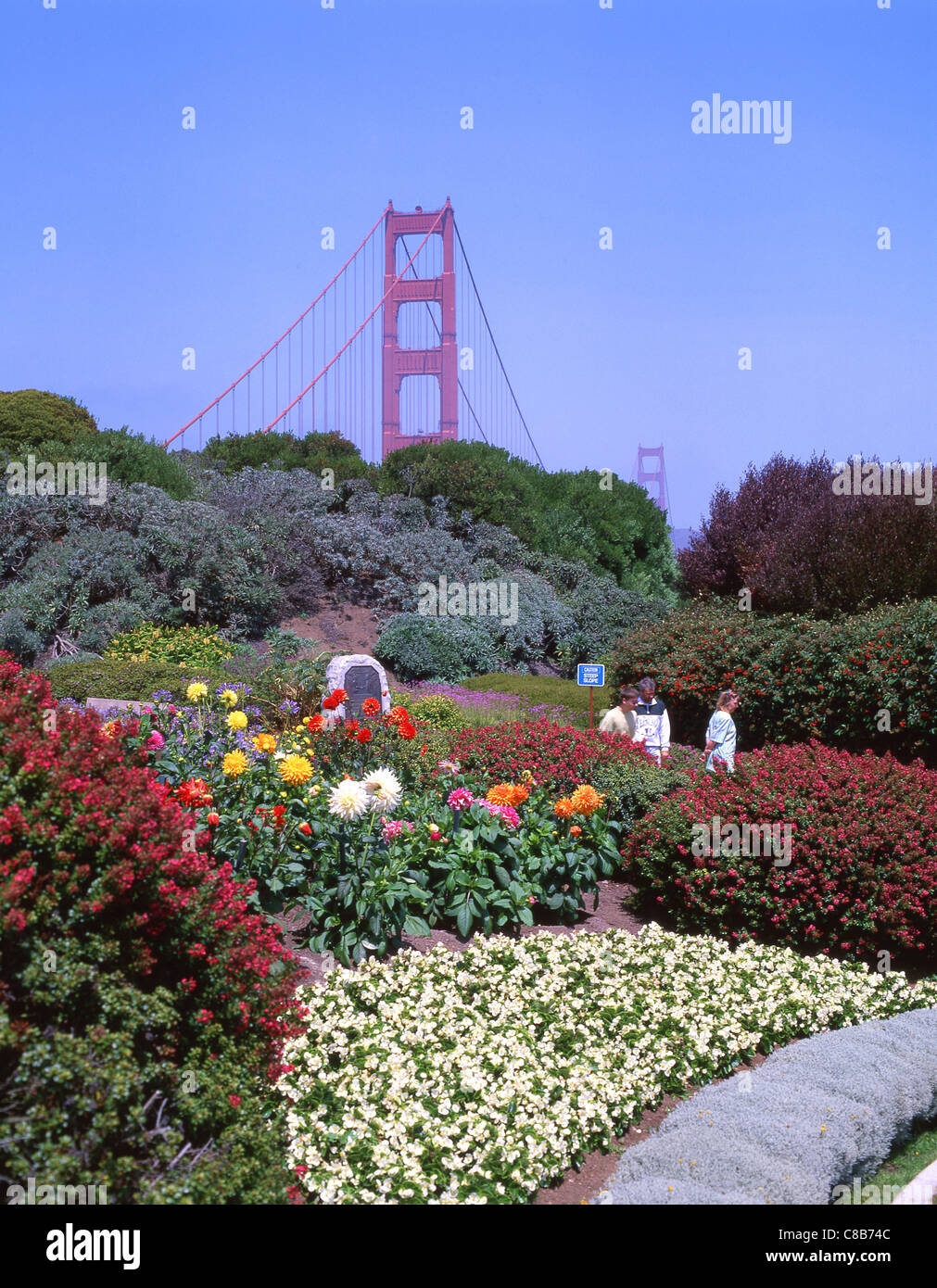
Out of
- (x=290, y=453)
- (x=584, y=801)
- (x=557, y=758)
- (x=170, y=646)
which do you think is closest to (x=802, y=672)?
(x=557, y=758)

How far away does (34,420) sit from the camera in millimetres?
22406

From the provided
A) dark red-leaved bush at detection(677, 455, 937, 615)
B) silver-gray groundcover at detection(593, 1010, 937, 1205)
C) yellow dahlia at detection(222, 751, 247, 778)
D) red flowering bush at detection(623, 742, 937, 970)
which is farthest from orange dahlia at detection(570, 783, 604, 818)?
dark red-leaved bush at detection(677, 455, 937, 615)

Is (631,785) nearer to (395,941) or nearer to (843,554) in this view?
(395,941)

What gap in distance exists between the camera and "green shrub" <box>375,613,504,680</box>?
1705cm

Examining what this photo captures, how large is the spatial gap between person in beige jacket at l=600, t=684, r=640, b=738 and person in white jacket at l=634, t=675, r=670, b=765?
50 millimetres

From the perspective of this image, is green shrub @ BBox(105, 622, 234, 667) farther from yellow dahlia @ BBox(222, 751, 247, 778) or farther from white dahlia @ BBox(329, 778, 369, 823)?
white dahlia @ BBox(329, 778, 369, 823)

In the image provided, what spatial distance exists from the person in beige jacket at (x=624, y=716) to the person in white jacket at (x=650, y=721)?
0.05 m

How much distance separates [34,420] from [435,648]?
12.1 meters

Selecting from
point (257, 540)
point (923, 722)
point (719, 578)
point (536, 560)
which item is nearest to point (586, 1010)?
point (923, 722)

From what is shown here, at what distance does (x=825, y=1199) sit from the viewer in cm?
293

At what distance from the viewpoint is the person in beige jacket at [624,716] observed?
885 cm

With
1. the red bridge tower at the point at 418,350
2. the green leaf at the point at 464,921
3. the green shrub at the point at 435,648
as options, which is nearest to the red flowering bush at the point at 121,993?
the green leaf at the point at 464,921

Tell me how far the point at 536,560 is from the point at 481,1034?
19618mm
